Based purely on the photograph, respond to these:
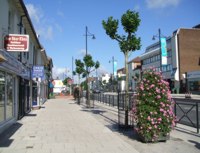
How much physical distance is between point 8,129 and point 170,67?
2189 inches

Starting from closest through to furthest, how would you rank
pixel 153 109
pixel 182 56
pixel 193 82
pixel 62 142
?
1. pixel 153 109
2. pixel 62 142
3. pixel 193 82
4. pixel 182 56

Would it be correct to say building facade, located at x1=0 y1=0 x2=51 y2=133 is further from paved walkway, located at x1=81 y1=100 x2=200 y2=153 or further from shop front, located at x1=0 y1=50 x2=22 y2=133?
paved walkway, located at x1=81 y1=100 x2=200 y2=153

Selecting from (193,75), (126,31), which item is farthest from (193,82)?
(126,31)

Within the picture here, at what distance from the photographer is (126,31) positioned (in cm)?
1268

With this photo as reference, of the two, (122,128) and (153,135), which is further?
(122,128)

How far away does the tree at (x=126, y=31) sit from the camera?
40.6 ft

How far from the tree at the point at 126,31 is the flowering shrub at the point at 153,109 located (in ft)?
9.90

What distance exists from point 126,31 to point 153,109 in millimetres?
4711

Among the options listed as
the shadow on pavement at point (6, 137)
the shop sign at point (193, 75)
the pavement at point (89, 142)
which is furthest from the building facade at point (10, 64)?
the shop sign at point (193, 75)

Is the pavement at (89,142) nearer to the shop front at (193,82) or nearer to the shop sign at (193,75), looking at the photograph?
the shop sign at (193,75)

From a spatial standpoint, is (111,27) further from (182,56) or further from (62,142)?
(182,56)

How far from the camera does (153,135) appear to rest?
8.84 m

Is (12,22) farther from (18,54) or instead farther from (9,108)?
(9,108)

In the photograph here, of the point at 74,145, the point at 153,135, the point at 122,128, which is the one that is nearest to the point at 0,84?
the point at 74,145
